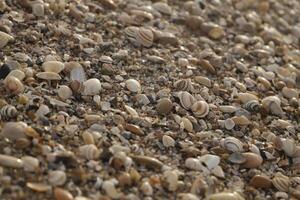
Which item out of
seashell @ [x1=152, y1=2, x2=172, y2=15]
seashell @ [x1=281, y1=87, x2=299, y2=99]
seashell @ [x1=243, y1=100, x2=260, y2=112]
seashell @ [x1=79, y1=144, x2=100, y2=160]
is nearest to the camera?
seashell @ [x1=79, y1=144, x2=100, y2=160]

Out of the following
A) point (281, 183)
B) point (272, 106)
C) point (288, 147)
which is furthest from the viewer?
point (272, 106)

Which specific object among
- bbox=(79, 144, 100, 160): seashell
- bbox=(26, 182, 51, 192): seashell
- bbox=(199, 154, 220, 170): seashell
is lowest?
bbox=(199, 154, 220, 170): seashell

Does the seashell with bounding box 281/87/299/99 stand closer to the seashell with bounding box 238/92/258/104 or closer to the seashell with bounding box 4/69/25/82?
the seashell with bounding box 238/92/258/104

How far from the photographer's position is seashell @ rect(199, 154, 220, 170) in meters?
1.29

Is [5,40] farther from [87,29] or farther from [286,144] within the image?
[286,144]

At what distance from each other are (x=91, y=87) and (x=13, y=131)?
0.27 m

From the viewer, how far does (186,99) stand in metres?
1.45

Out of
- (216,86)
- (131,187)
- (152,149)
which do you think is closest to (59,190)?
(131,187)

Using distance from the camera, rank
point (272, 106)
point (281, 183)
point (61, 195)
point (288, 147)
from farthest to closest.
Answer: point (272, 106) < point (288, 147) < point (281, 183) < point (61, 195)

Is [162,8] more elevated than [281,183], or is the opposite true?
[162,8]

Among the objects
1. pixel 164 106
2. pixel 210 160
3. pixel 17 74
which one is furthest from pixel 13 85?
pixel 210 160

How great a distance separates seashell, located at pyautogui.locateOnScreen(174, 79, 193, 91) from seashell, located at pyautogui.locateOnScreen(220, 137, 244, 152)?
0.65 feet

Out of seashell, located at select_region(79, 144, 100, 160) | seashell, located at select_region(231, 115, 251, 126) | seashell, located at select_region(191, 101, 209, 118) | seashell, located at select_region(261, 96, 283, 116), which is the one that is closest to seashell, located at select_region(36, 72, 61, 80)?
seashell, located at select_region(79, 144, 100, 160)

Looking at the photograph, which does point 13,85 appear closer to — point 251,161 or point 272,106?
point 251,161
